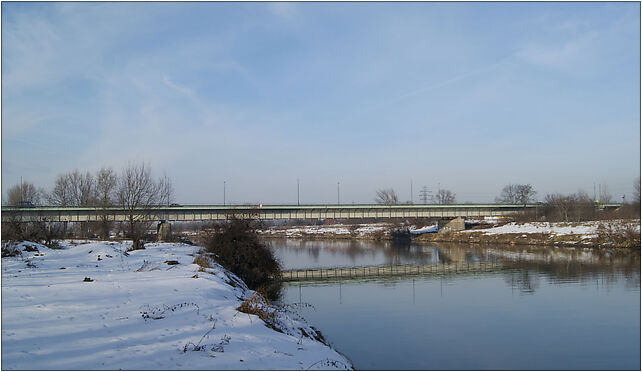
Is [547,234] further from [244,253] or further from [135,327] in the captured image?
[135,327]

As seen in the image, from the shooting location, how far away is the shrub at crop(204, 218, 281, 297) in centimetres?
2839

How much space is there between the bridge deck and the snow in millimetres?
20053

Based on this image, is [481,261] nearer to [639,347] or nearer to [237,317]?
[639,347]

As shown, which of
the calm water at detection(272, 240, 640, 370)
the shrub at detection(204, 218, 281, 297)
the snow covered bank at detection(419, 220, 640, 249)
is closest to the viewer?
the calm water at detection(272, 240, 640, 370)

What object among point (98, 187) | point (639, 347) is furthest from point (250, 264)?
point (98, 187)

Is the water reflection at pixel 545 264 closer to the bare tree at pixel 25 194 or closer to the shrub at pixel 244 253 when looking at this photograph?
the shrub at pixel 244 253

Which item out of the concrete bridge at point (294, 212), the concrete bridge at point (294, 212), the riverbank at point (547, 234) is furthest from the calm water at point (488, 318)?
the concrete bridge at point (294, 212)

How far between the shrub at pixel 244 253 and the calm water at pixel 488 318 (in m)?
2.05

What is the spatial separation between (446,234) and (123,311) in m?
71.9

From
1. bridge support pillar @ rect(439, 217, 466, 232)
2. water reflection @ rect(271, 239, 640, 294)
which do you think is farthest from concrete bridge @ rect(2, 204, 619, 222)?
water reflection @ rect(271, 239, 640, 294)

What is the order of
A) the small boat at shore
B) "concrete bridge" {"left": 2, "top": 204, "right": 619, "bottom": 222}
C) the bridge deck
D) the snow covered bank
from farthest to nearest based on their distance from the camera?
the small boat at shore
"concrete bridge" {"left": 2, "top": 204, "right": 619, "bottom": 222}
the snow covered bank
the bridge deck

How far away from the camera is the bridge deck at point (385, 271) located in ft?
120

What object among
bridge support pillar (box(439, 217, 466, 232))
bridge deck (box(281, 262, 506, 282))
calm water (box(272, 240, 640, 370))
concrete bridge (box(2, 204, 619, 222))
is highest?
concrete bridge (box(2, 204, 619, 222))

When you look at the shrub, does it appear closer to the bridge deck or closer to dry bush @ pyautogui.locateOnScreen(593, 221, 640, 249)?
the bridge deck
